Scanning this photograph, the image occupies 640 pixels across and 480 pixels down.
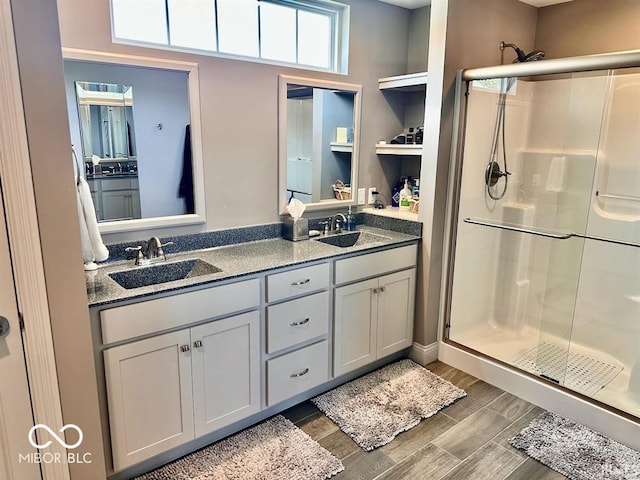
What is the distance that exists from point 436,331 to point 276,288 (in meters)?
1.40

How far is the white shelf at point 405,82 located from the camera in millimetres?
2980

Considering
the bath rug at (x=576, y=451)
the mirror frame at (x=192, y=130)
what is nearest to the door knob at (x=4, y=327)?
the mirror frame at (x=192, y=130)

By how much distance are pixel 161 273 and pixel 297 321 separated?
767 mm

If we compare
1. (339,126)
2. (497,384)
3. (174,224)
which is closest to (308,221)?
(339,126)

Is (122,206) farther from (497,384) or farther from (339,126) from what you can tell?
(497,384)

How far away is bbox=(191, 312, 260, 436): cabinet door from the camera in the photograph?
2.07 meters

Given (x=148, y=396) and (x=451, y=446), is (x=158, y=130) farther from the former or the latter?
(x=451, y=446)

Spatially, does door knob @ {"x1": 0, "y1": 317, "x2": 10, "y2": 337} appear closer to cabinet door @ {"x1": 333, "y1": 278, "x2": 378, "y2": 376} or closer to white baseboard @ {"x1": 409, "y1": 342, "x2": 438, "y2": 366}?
cabinet door @ {"x1": 333, "y1": 278, "x2": 378, "y2": 376}

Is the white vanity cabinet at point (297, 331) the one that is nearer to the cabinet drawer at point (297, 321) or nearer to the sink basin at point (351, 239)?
the cabinet drawer at point (297, 321)

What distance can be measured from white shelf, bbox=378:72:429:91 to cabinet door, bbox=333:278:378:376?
1.39 meters

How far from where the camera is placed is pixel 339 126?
311 cm

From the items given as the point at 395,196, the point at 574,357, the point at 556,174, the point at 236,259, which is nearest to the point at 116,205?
the point at 236,259

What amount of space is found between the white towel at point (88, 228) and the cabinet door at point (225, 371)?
58 centimetres

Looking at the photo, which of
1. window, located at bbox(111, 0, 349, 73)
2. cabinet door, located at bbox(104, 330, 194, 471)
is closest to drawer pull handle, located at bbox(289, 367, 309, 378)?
cabinet door, located at bbox(104, 330, 194, 471)
